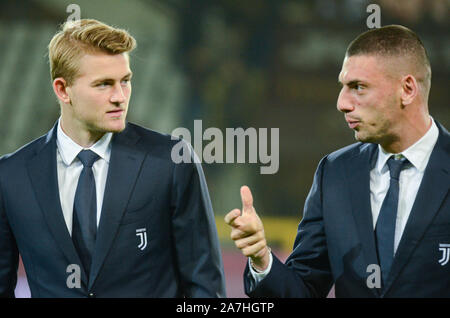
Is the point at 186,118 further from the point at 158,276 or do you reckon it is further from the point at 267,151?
the point at 158,276

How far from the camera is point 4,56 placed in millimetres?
6441

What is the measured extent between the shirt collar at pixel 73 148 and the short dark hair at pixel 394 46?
83 cm

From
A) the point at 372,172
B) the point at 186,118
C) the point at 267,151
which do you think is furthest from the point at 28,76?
the point at 372,172

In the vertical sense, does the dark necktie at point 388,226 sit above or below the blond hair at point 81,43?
below

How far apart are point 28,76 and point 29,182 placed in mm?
4528

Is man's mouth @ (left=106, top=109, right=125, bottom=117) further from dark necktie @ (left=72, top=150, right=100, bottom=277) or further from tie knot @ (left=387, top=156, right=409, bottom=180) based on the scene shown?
tie knot @ (left=387, top=156, right=409, bottom=180)

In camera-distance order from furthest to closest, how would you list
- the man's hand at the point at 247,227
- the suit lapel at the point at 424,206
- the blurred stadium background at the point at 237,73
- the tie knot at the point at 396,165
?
the blurred stadium background at the point at 237,73, the tie knot at the point at 396,165, the suit lapel at the point at 424,206, the man's hand at the point at 247,227

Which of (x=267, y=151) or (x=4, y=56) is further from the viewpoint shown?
(x=4, y=56)

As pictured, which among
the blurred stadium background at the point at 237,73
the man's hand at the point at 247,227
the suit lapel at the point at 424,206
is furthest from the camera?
the blurred stadium background at the point at 237,73

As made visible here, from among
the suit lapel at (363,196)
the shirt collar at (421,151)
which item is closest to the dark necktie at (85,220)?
the suit lapel at (363,196)

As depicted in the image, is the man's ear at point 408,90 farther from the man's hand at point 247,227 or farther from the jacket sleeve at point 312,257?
the man's hand at point 247,227

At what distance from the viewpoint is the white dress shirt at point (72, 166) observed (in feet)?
6.95

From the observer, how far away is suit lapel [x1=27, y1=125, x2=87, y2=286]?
6.71ft

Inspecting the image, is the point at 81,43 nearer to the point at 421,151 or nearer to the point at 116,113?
the point at 116,113
